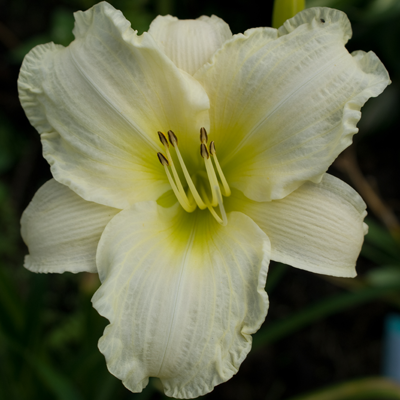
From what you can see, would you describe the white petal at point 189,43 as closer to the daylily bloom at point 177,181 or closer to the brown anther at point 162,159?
the daylily bloom at point 177,181

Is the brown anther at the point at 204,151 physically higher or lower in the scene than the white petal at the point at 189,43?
lower

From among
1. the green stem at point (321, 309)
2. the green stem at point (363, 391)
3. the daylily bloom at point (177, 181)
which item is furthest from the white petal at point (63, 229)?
the green stem at point (363, 391)

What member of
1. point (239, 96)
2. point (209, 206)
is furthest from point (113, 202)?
point (239, 96)

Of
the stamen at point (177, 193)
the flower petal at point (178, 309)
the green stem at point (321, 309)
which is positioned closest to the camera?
the flower petal at point (178, 309)

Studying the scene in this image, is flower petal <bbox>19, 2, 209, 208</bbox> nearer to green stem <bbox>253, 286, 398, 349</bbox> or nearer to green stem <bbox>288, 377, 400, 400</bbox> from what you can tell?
green stem <bbox>253, 286, 398, 349</bbox>

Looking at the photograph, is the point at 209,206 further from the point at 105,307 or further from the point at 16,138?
the point at 16,138

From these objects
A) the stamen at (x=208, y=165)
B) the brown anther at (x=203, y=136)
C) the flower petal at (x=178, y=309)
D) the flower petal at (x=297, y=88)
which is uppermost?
the flower petal at (x=297, y=88)

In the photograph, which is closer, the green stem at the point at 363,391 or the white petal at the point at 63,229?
the white petal at the point at 63,229
